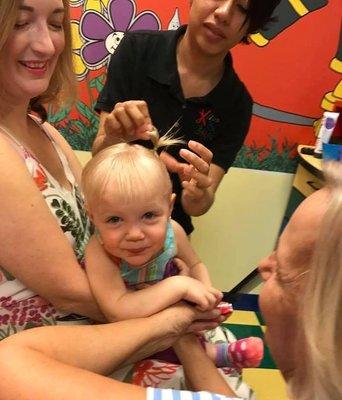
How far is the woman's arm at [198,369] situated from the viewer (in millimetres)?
1189

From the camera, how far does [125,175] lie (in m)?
1.25

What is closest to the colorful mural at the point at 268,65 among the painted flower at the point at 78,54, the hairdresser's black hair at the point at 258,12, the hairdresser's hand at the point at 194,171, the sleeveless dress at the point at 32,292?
the painted flower at the point at 78,54

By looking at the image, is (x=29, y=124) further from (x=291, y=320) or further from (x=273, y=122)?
(x=273, y=122)

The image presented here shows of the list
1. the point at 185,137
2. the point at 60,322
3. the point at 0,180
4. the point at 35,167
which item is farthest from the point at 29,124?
the point at 185,137

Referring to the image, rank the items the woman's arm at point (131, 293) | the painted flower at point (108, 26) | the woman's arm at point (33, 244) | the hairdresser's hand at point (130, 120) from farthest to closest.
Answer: the painted flower at point (108, 26) < the hairdresser's hand at point (130, 120) < the woman's arm at point (131, 293) < the woman's arm at point (33, 244)

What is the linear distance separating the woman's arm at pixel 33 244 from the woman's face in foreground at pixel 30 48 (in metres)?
0.20

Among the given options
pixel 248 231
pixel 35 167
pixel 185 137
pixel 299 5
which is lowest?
pixel 248 231

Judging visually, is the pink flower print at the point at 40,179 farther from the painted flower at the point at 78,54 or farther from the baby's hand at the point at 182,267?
the painted flower at the point at 78,54

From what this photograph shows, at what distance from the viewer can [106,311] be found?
4.11 feet

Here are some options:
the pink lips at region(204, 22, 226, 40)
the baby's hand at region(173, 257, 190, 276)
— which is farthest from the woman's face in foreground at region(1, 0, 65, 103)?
the pink lips at region(204, 22, 226, 40)

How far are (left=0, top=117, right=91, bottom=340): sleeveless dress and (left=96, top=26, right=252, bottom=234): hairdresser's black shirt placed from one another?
802 millimetres

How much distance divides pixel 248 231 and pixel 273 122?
68 centimetres

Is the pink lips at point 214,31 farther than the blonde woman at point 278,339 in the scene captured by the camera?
Yes

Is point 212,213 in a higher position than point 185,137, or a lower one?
lower
